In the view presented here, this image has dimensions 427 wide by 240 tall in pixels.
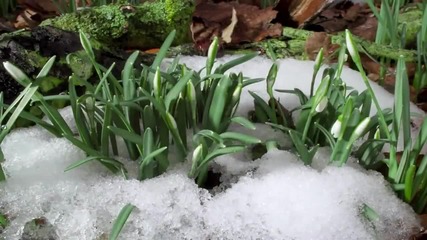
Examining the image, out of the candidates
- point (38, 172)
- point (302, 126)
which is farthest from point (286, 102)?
point (38, 172)

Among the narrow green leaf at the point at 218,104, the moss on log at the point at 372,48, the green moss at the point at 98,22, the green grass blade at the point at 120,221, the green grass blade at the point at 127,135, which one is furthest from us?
the moss on log at the point at 372,48

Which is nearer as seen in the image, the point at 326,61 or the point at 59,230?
the point at 59,230

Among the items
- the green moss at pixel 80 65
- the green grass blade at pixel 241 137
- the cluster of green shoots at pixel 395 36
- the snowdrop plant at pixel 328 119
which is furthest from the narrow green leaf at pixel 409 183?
the green moss at pixel 80 65

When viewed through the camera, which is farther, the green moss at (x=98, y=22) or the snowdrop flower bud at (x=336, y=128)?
the green moss at (x=98, y=22)

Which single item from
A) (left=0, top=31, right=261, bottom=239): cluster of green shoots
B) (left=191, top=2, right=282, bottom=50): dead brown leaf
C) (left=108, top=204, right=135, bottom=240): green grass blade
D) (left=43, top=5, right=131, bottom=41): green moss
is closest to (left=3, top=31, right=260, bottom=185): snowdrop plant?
(left=0, top=31, right=261, bottom=239): cluster of green shoots

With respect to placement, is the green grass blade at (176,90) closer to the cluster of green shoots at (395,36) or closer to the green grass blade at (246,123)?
the green grass blade at (246,123)

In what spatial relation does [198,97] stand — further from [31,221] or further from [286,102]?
[31,221]

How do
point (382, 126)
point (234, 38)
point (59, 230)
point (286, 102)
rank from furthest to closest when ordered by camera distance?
1. point (234, 38)
2. point (286, 102)
3. point (382, 126)
4. point (59, 230)
